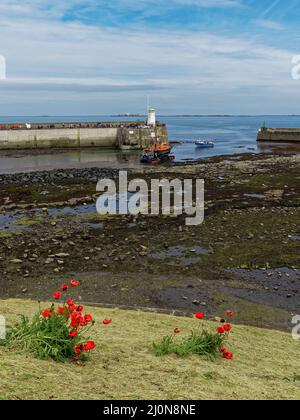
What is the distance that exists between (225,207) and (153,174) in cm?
1680

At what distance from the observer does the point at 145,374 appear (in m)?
5.90

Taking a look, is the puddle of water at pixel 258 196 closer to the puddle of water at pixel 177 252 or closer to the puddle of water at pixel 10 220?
the puddle of water at pixel 177 252

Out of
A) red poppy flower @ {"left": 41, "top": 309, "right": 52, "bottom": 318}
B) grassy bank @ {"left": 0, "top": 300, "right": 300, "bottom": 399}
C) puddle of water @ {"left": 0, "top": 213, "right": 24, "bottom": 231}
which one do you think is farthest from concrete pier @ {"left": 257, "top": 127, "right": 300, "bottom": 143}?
red poppy flower @ {"left": 41, "top": 309, "right": 52, "bottom": 318}

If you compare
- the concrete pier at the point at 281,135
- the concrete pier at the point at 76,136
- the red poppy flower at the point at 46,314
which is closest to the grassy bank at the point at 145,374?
the red poppy flower at the point at 46,314

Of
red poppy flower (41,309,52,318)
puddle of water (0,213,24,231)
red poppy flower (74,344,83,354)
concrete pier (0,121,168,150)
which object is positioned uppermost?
concrete pier (0,121,168,150)

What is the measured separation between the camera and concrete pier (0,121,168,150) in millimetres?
68000

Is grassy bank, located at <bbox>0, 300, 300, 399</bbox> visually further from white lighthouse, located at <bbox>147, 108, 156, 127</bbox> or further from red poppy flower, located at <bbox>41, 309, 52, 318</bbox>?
white lighthouse, located at <bbox>147, 108, 156, 127</bbox>

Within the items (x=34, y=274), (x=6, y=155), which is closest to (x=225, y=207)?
(x=34, y=274)

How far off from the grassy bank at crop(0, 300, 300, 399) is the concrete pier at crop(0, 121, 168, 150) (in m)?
62.0

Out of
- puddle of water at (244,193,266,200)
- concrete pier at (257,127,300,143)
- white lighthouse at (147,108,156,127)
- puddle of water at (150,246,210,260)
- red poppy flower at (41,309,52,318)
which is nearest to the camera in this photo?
red poppy flower at (41,309,52,318)

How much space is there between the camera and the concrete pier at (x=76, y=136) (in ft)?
223

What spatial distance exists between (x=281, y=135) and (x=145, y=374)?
8415 centimetres

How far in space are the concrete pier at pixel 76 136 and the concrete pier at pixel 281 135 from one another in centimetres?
2569

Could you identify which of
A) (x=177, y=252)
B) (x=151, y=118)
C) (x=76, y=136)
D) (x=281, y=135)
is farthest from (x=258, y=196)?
(x=281, y=135)
